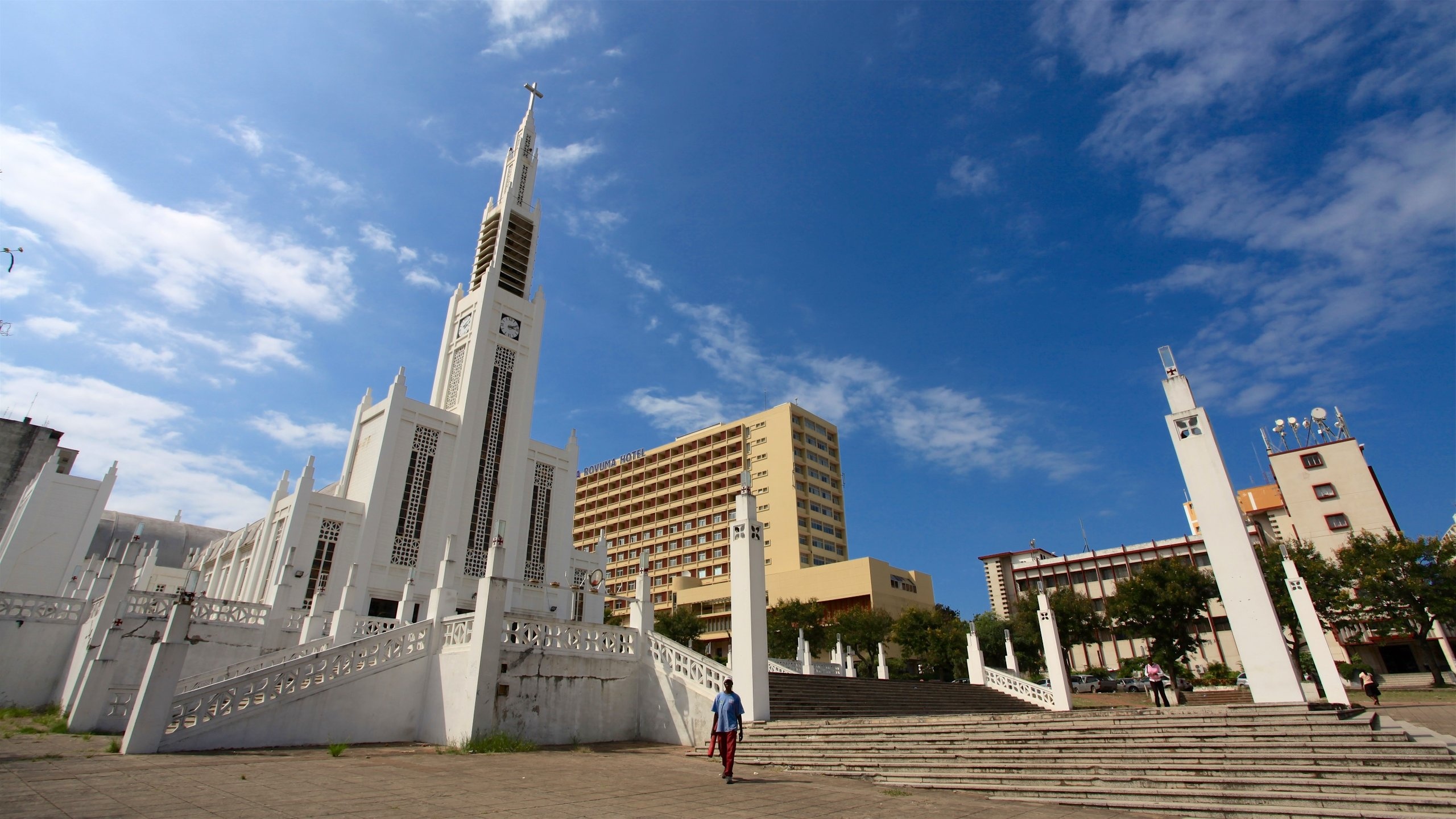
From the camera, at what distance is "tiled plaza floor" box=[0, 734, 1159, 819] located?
19.1 ft

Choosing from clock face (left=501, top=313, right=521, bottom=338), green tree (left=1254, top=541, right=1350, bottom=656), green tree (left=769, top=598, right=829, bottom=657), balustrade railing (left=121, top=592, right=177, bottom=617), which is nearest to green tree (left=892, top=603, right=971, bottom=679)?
green tree (left=769, top=598, right=829, bottom=657)

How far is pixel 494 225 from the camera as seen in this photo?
4228 centimetres

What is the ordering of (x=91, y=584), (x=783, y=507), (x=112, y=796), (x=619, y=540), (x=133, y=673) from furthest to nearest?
(x=619, y=540)
(x=783, y=507)
(x=91, y=584)
(x=133, y=673)
(x=112, y=796)

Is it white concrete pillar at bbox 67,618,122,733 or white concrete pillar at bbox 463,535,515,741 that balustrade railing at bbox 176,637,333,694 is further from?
white concrete pillar at bbox 463,535,515,741

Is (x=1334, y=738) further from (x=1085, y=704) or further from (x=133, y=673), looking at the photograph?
(x=1085, y=704)

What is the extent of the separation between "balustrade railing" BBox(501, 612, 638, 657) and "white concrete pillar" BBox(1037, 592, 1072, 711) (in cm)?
1137

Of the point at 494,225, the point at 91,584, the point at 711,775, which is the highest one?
the point at 494,225

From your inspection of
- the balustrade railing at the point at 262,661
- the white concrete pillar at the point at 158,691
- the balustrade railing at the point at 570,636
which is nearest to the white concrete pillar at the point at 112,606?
the balustrade railing at the point at 262,661

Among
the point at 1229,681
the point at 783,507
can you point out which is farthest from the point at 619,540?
the point at 1229,681

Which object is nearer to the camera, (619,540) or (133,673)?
(133,673)

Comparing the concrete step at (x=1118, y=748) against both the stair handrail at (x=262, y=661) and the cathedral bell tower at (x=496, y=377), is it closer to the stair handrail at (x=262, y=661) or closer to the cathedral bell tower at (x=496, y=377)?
the stair handrail at (x=262, y=661)

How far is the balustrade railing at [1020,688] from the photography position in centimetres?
2077

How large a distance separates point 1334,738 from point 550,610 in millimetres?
30725

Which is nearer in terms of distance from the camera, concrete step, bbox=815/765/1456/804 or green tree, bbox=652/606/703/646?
concrete step, bbox=815/765/1456/804
